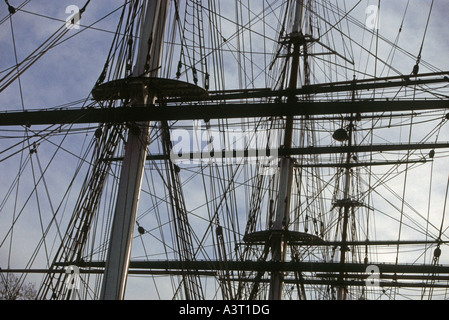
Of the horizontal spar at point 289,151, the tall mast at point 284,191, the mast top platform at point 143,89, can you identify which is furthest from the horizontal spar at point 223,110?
the tall mast at point 284,191

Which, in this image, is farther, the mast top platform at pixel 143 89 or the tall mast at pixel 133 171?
the mast top platform at pixel 143 89

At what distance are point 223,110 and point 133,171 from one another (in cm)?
248

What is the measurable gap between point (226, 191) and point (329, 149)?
8.53 metres

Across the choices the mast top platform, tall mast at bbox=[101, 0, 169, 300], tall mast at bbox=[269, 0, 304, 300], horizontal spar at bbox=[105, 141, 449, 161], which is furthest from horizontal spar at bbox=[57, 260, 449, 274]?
tall mast at bbox=[101, 0, 169, 300]

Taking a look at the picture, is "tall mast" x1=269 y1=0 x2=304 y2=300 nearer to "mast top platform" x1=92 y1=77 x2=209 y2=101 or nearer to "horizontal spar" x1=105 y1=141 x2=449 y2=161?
"horizontal spar" x1=105 y1=141 x2=449 y2=161

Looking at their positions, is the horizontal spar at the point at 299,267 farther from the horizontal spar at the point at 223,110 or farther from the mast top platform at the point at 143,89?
the mast top platform at the point at 143,89

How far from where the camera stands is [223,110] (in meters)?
14.0

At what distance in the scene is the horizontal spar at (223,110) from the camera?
1359 centimetres

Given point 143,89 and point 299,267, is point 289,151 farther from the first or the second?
point 143,89

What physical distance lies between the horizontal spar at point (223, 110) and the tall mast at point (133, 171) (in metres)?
0.36

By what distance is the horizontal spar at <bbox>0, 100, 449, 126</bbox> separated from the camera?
44.6 ft
